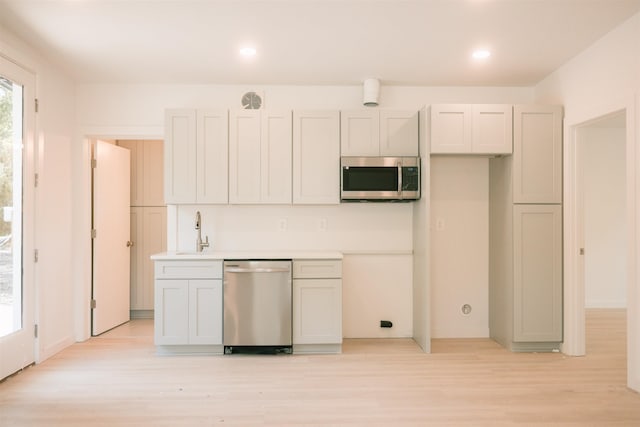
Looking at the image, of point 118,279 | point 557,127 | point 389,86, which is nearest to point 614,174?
point 557,127

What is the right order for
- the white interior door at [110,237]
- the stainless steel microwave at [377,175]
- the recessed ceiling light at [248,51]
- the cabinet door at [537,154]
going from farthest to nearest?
the white interior door at [110,237]
the stainless steel microwave at [377,175]
the cabinet door at [537,154]
the recessed ceiling light at [248,51]

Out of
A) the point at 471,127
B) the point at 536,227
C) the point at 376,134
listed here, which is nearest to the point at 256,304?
the point at 376,134

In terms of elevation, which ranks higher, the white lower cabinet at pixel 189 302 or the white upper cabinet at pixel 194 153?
the white upper cabinet at pixel 194 153

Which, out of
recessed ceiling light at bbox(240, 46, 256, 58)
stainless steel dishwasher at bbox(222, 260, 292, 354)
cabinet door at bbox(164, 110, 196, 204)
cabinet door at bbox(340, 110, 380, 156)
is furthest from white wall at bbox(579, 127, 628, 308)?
cabinet door at bbox(164, 110, 196, 204)

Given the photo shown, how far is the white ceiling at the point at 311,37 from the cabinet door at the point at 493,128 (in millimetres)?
391

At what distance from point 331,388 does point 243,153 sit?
222 cm

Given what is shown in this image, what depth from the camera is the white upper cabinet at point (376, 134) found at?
423 centimetres

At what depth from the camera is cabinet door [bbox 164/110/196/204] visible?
4.18 metres

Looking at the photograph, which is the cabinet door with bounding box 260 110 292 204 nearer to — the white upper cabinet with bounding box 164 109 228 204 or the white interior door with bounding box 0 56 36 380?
the white upper cabinet with bounding box 164 109 228 204

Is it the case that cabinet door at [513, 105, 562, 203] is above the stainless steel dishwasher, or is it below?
above

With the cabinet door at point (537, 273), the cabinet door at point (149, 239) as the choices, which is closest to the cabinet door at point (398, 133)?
the cabinet door at point (537, 273)

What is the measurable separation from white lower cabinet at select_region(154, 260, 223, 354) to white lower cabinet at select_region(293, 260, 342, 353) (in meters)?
0.68

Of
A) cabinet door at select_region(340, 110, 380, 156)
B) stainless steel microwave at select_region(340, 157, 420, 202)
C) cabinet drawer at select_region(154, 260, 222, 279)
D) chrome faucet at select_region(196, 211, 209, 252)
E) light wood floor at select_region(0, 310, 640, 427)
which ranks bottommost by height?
light wood floor at select_region(0, 310, 640, 427)

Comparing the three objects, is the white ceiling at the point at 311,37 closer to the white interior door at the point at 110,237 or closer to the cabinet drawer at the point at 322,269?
the white interior door at the point at 110,237
